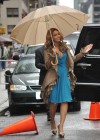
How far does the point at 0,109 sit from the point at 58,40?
505 cm

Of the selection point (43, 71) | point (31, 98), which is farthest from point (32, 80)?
point (43, 71)

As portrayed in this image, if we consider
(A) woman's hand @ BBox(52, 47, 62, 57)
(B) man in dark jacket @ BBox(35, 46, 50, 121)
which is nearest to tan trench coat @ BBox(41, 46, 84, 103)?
(A) woman's hand @ BBox(52, 47, 62, 57)

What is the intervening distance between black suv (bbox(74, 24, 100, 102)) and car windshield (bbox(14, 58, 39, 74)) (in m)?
4.79

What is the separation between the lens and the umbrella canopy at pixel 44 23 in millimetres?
8344

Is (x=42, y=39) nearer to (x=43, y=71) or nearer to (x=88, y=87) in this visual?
(x=43, y=71)

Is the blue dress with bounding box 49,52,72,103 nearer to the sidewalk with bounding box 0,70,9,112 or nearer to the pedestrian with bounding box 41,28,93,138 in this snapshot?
the pedestrian with bounding box 41,28,93,138

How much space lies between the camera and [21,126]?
8398 mm

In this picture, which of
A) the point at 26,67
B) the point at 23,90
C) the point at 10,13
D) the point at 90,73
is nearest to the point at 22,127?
the point at 90,73

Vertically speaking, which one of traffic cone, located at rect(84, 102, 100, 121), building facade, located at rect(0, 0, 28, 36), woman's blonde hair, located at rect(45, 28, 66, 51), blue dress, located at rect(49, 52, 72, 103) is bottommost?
building facade, located at rect(0, 0, 28, 36)

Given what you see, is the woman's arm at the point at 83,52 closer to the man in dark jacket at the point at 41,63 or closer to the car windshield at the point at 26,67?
the man in dark jacket at the point at 41,63

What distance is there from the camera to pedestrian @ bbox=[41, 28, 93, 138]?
7844 mm

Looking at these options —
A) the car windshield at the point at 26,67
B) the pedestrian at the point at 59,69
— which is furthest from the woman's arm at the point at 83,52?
the car windshield at the point at 26,67

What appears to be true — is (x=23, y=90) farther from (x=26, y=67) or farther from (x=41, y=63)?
(x=41, y=63)

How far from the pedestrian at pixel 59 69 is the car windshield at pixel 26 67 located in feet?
16.8
